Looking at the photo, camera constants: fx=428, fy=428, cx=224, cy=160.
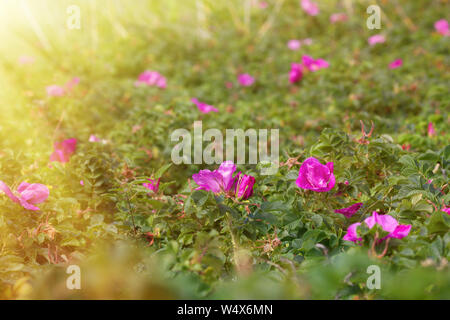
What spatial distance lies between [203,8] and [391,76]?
2.25 m

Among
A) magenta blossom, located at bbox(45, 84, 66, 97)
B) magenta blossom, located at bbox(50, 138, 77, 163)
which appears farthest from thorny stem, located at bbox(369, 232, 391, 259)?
magenta blossom, located at bbox(45, 84, 66, 97)

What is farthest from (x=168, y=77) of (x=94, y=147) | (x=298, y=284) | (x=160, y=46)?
(x=298, y=284)

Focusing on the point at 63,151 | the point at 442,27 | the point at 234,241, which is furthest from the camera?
→ the point at 442,27

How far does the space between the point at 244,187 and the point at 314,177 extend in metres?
0.18

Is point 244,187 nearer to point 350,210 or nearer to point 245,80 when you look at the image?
point 350,210

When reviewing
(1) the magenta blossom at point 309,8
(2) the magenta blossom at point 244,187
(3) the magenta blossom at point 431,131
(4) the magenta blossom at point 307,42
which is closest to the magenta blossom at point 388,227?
(2) the magenta blossom at point 244,187

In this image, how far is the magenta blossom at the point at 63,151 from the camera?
1.63 m

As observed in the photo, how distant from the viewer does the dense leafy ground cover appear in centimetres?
86

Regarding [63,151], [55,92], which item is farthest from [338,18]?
[63,151]

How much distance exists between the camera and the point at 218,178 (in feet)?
3.63

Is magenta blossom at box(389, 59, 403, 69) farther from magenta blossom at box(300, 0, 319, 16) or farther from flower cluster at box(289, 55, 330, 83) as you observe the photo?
magenta blossom at box(300, 0, 319, 16)

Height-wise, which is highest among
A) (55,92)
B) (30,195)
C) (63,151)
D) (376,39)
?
(376,39)

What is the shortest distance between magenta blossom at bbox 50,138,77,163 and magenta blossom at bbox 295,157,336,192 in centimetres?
97

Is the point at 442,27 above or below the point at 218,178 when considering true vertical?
above
